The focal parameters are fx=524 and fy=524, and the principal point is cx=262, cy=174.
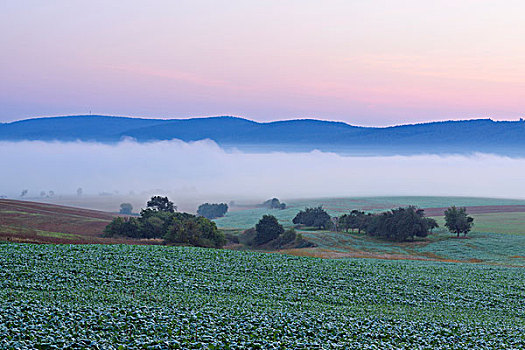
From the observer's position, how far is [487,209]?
17962 cm

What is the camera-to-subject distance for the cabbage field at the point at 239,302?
2084 centimetres

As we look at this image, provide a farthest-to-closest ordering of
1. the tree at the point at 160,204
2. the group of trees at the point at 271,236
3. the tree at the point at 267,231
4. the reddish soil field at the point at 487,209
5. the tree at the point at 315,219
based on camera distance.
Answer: the reddish soil field at the point at 487,209 → the tree at the point at 315,219 → the tree at the point at 160,204 → the tree at the point at 267,231 → the group of trees at the point at 271,236

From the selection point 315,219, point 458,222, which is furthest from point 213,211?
point 458,222

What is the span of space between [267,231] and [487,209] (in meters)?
113

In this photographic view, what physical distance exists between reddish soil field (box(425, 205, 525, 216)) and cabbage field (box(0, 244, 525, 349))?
425ft

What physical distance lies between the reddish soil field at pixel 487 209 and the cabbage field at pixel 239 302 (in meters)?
129

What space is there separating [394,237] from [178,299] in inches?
3057

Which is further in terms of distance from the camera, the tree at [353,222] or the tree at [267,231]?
the tree at [353,222]

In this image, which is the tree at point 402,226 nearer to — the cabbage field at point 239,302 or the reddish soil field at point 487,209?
the cabbage field at point 239,302

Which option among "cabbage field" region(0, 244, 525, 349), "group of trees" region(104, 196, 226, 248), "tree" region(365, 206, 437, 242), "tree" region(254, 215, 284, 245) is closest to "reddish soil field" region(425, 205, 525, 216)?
"tree" region(365, 206, 437, 242)

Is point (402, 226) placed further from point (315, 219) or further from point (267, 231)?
point (315, 219)

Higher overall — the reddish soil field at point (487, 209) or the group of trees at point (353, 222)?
the reddish soil field at point (487, 209)

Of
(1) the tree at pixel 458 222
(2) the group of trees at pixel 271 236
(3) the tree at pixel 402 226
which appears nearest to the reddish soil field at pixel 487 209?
(1) the tree at pixel 458 222

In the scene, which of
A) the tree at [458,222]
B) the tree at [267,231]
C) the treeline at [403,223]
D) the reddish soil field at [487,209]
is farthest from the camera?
the reddish soil field at [487,209]
